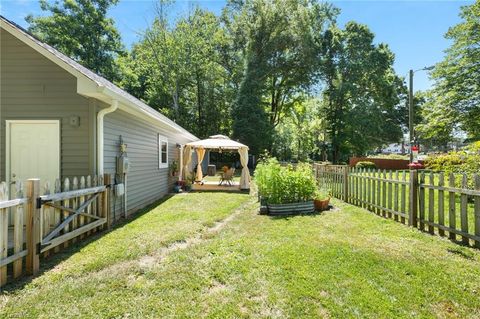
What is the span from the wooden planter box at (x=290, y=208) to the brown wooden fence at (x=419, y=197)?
5.14 ft

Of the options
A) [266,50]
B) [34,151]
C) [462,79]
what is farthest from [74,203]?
[266,50]

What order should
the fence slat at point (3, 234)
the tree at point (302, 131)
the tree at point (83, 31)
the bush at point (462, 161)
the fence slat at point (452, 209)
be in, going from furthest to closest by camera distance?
1. the tree at point (302, 131)
2. the tree at point (83, 31)
3. the bush at point (462, 161)
4. the fence slat at point (452, 209)
5. the fence slat at point (3, 234)

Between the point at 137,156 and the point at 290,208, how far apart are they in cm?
441

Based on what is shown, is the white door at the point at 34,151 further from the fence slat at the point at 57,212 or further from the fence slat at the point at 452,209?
the fence slat at the point at 452,209

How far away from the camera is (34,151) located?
18.2 feet

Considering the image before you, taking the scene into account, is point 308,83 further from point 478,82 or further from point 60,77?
point 60,77

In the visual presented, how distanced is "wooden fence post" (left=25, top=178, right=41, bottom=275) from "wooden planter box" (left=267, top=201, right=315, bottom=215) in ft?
15.2

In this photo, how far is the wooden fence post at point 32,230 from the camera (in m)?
3.36

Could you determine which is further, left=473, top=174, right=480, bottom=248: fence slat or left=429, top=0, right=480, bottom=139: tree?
left=429, top=0, right=480, bottom=139: tree

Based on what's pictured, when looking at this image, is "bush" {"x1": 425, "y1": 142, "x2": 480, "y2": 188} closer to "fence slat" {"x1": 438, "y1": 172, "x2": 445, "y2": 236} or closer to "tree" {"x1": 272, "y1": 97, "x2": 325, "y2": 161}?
"fence slat" {"x1": 438, "y1": 172, "x2": 445, "y2": 236}

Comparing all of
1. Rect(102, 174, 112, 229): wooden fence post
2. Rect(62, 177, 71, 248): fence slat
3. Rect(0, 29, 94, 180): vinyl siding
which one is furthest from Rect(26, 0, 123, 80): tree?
Rect(62, 177, 71, 248): fence slat

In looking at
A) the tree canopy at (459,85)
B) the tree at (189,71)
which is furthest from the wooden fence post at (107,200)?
the tree at (189,71)

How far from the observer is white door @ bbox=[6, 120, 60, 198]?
5.51 meters

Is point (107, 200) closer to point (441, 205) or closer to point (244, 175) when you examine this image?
point (441, 205)
